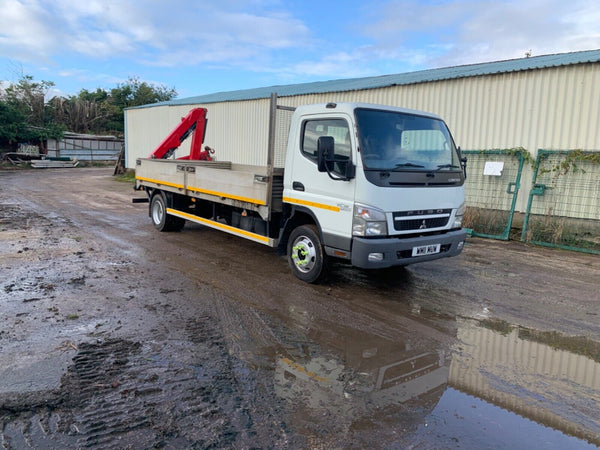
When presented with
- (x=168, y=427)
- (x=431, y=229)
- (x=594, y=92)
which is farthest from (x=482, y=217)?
(x=168, y=427)

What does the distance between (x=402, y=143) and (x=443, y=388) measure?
127 inches

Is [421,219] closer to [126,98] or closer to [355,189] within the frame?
[355,189]

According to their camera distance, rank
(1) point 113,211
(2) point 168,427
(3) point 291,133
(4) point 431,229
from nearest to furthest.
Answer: (2) point 168,427
(4) point 431,229
(3) point 291,133
(1) point 113,211

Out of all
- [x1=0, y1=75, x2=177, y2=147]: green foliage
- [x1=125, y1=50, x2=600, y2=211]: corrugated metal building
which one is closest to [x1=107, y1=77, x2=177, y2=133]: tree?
[x1=0, y1=75, x2=177, y2=147]: green foliage

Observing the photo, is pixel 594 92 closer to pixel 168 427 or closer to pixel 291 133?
pixel 291 133

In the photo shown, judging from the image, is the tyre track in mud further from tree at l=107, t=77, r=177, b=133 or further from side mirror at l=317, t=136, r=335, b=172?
tree at l=107, t=77, r=177, b=133

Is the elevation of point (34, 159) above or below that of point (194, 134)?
below

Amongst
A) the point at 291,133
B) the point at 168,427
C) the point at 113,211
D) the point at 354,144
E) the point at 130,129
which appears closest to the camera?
the point at 168,427

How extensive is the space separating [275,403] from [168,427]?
2.56 feet

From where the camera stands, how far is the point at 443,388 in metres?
3.62

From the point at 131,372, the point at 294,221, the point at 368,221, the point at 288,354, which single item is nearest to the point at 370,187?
the point at 368,221

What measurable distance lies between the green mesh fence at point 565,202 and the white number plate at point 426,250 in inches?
193

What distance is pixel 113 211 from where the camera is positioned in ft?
41.4

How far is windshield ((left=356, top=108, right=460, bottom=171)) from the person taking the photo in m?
5.46
